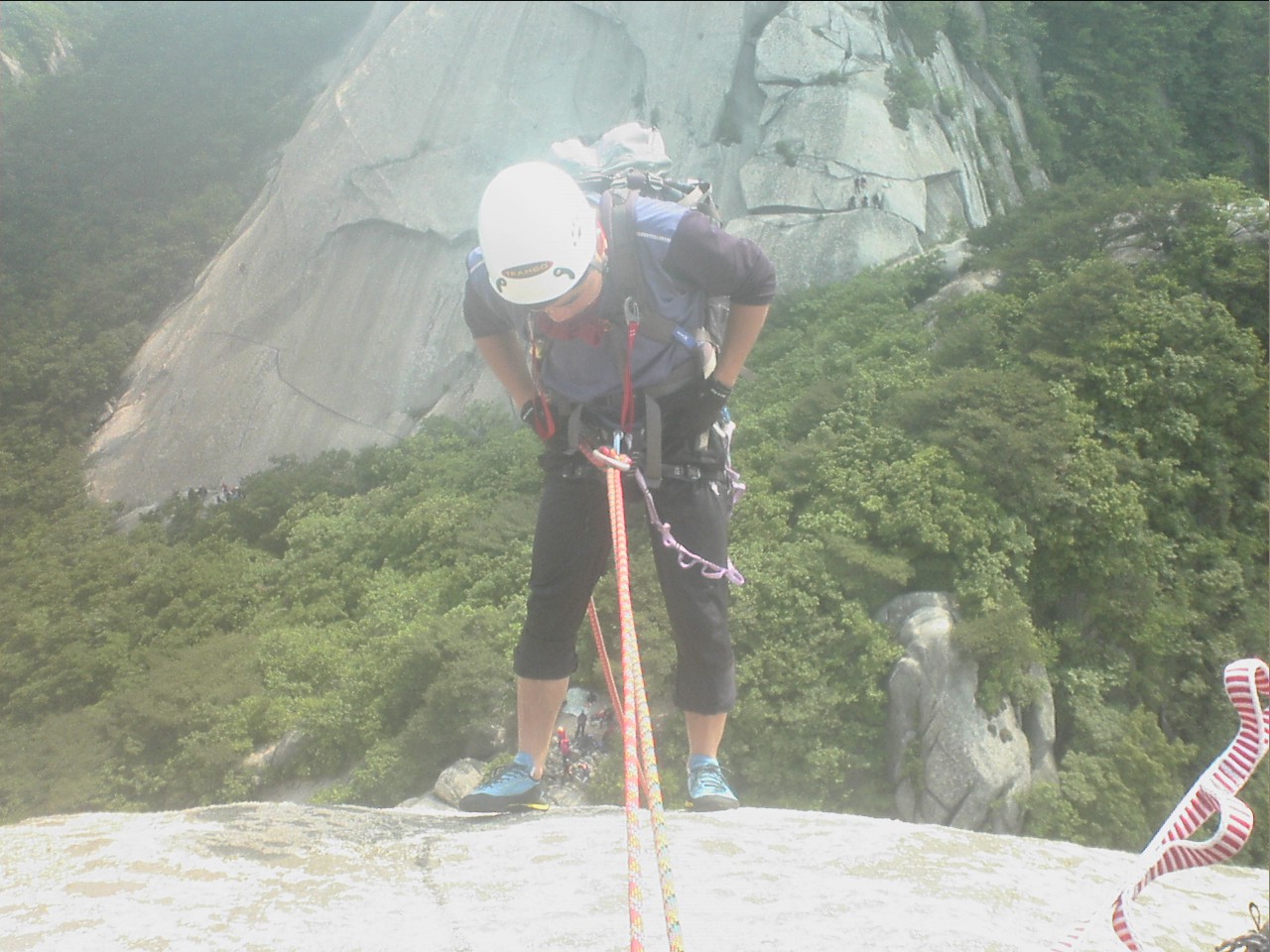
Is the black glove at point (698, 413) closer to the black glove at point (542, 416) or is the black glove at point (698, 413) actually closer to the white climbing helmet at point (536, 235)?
the black glove at point (542, 416)

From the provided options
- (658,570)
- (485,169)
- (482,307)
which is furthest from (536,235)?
(485,169)

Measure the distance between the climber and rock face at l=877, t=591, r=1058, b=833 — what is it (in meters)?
7.35

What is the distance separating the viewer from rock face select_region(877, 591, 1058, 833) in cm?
940

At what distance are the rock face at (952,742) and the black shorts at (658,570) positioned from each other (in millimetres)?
7464

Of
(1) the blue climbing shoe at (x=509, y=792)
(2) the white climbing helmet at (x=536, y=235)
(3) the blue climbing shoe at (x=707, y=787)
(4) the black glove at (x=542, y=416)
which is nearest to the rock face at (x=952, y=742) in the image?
(3) the blue climbing shoe at (x=707, y=787)

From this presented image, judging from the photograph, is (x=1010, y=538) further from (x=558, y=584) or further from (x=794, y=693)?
(x=558, y=584)

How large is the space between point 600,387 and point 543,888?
1.40 m

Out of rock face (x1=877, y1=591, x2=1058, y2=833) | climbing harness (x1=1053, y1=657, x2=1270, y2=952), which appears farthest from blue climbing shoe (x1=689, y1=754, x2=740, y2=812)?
rock face (x1=877, y1=591, x2=1058, y2=833)

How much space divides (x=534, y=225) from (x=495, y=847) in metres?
1.74

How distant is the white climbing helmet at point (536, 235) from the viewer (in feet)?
7.98

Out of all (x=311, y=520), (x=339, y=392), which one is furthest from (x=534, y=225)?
(x=339, y=392)

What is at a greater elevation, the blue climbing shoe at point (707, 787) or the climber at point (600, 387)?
the climber at point (600, 387)

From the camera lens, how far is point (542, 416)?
2865 mm

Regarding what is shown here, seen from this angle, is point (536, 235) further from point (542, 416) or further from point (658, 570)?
point (658, 570)
